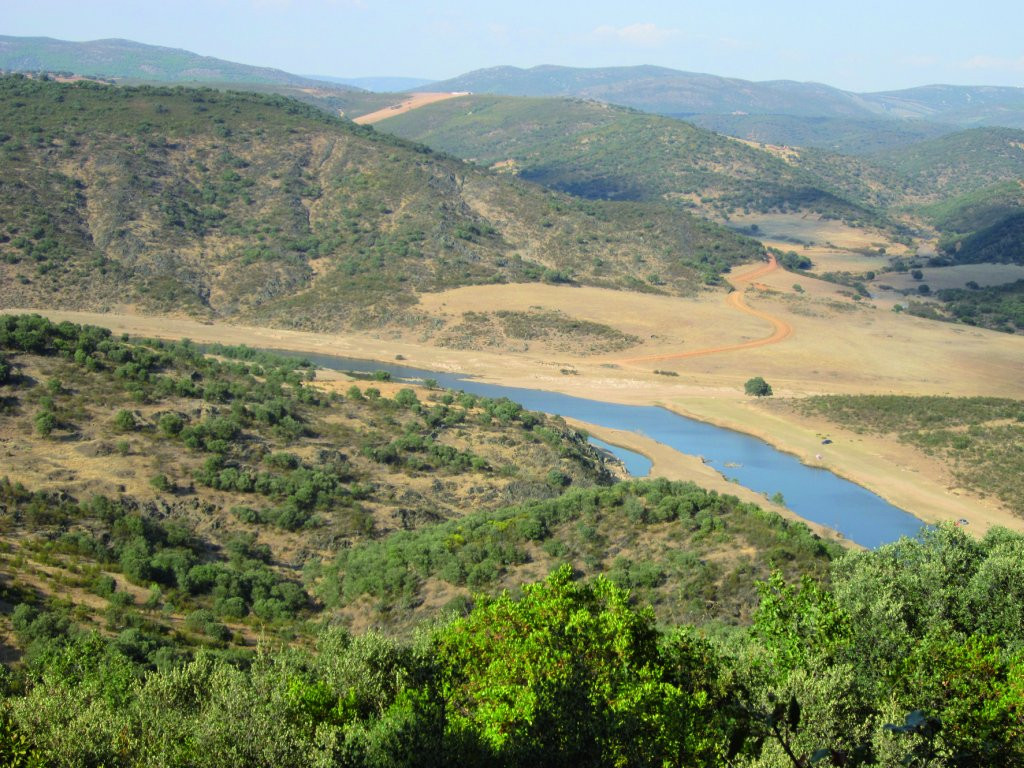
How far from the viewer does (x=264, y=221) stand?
10694cm

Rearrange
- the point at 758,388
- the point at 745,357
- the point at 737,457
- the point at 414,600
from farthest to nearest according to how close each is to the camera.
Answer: the point at 745,357 → the point at 758,388 → the point at 737,457 → the point at 414,600

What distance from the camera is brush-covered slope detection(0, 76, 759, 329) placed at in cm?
9425

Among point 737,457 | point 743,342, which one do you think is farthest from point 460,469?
point 743,342

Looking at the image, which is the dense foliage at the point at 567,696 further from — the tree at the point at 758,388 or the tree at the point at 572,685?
the tree at the point at 758,388

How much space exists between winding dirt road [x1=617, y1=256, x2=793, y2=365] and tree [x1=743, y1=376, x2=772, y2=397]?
10463 mm

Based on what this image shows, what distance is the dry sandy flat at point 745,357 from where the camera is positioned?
63.9m

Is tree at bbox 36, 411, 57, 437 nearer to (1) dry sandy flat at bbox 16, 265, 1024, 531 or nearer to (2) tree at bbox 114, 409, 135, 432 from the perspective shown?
(2) tree at bbox 114, 409, 135, 432

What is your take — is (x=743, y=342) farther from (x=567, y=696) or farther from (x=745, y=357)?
(x=567, y=696)

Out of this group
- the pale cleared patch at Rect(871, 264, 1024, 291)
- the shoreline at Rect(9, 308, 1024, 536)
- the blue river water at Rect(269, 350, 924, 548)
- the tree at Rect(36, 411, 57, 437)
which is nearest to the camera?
the tree at Rect(36, 411, 57, 437)

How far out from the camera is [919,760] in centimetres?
1589

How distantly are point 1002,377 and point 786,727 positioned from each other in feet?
235

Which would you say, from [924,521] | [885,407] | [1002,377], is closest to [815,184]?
[1002,377]

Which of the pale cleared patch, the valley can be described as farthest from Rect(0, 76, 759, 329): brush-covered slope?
the pale cleared patch

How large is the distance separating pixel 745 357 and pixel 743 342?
5.32m
